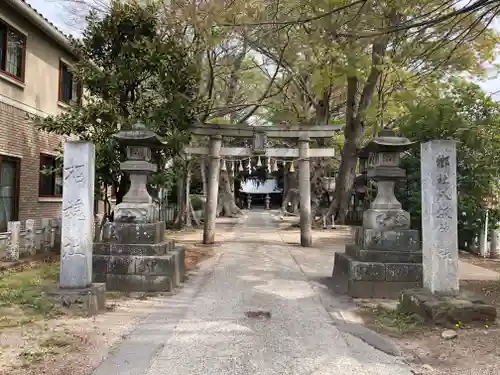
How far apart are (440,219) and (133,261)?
5334 mm

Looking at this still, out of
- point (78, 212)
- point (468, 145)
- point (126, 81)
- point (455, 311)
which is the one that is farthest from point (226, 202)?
point (455, 311)

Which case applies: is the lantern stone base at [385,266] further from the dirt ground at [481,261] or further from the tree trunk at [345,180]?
the tree trunk at [345,180]

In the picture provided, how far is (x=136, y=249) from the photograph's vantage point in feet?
29.4

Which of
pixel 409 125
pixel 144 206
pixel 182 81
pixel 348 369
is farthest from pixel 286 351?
pixel 409 125

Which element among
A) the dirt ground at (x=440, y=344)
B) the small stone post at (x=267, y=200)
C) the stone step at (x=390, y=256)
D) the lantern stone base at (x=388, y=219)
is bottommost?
the dirt ground at (x=440, y=344)

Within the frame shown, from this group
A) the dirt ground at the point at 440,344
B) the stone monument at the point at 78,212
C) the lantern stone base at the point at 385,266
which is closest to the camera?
the dirt ground at the point at 440,344

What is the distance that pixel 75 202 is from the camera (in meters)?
7.12

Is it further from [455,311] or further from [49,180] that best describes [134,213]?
[49,180]

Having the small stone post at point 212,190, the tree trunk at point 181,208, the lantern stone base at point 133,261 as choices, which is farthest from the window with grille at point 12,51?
the tree trunk at point 181,208

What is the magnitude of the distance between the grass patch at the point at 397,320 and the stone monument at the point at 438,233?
0.37ft

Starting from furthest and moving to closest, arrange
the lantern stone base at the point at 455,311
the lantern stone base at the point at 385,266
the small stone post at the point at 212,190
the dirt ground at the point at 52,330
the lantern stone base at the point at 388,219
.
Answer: the small stone post at the point at 212,190
the lantern stone base at the point at 388,219
the lantern stone base at the point at 385,266
the lantern stone base at the point at 455,311
the dirt ground at the point at 52,330

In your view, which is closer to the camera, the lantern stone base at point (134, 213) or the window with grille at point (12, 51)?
the lantern stone base at point (134, 213)

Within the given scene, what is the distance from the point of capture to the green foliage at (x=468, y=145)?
49.7ft

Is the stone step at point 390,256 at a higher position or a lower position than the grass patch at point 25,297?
higher
